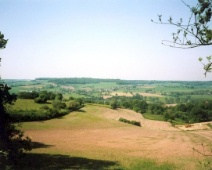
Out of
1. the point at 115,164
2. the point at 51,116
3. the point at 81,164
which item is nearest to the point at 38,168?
the point at 81,164

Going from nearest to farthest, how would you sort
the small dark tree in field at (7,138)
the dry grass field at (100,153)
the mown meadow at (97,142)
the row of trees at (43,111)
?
the small dark tree in field at (7,138) → the dry grass field at (100,153) → the mown meadow at (97,142) → the row of trees at (43,111)

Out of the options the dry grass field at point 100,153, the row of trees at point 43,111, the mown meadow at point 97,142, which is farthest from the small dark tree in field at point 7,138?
the row of trees at point 43,111

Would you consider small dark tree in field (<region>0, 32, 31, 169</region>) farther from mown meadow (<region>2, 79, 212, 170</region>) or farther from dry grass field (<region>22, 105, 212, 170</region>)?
dry grass field (<region>22, 105, 212, 170</region>)

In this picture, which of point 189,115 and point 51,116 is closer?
point 51,116

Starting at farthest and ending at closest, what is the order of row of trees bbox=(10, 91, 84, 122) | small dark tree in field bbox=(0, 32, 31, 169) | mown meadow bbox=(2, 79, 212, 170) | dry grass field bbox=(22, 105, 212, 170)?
row of trees bbox=(10, 91, 84, 122), mown meadow bbox=(2, 79, 212, 170), dry grass field bbox=(22, 105, 212, 170), small dark tree in field bbox=(0, 32, 31, 169)

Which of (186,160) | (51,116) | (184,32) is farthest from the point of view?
(51,116)

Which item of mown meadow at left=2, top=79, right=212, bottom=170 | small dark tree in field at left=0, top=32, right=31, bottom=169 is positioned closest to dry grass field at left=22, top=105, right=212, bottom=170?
mown meadow at left=2, top=79, right=212, bottom=170

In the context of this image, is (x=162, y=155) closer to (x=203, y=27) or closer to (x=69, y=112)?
(x=203, y=27)

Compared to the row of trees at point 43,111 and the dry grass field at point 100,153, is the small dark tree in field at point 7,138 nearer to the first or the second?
the dry grass field at point 100,153

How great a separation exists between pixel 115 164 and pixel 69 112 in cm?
5702

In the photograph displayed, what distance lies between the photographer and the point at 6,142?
65.5ft

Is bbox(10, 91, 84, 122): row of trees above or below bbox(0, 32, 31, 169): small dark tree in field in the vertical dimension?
below

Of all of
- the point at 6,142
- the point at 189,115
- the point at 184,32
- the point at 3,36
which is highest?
the point at 3,36

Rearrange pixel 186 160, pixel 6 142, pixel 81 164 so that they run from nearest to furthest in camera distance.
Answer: pixel 6 142
pixel 81 164
pixel 186 160
